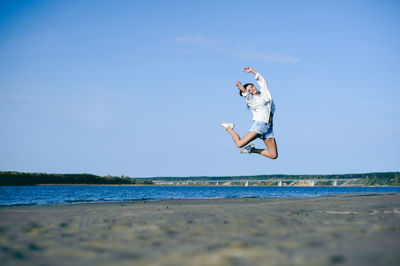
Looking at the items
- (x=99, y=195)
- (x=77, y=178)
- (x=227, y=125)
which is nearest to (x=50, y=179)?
(x=77, y=178)

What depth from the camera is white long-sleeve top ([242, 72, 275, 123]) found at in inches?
309

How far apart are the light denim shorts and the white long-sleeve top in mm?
108

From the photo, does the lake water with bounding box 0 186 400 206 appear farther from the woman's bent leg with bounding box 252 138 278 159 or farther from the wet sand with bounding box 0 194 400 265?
the wet sand with bounding box 0 194 400 265

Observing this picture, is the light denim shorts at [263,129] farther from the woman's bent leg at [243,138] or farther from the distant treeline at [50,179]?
the distant treeline at [50,179]

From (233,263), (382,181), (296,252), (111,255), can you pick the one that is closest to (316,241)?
(296,252)

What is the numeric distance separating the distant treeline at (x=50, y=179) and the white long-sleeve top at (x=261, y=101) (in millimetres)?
60242

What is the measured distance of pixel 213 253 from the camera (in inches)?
96.8

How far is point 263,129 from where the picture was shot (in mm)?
7926

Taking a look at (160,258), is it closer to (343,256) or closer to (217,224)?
(343,256)

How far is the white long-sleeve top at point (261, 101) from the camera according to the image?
784 centimetres

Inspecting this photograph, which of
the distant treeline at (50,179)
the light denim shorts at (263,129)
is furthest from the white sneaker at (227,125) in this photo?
the distant treeline at (50,179)

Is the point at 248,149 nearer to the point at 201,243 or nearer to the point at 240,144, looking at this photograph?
the point at 240,144

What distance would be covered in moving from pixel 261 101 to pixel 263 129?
673 mm

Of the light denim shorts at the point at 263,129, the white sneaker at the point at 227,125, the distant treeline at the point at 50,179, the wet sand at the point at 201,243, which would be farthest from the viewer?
the distant treeline at the point at 50,179
